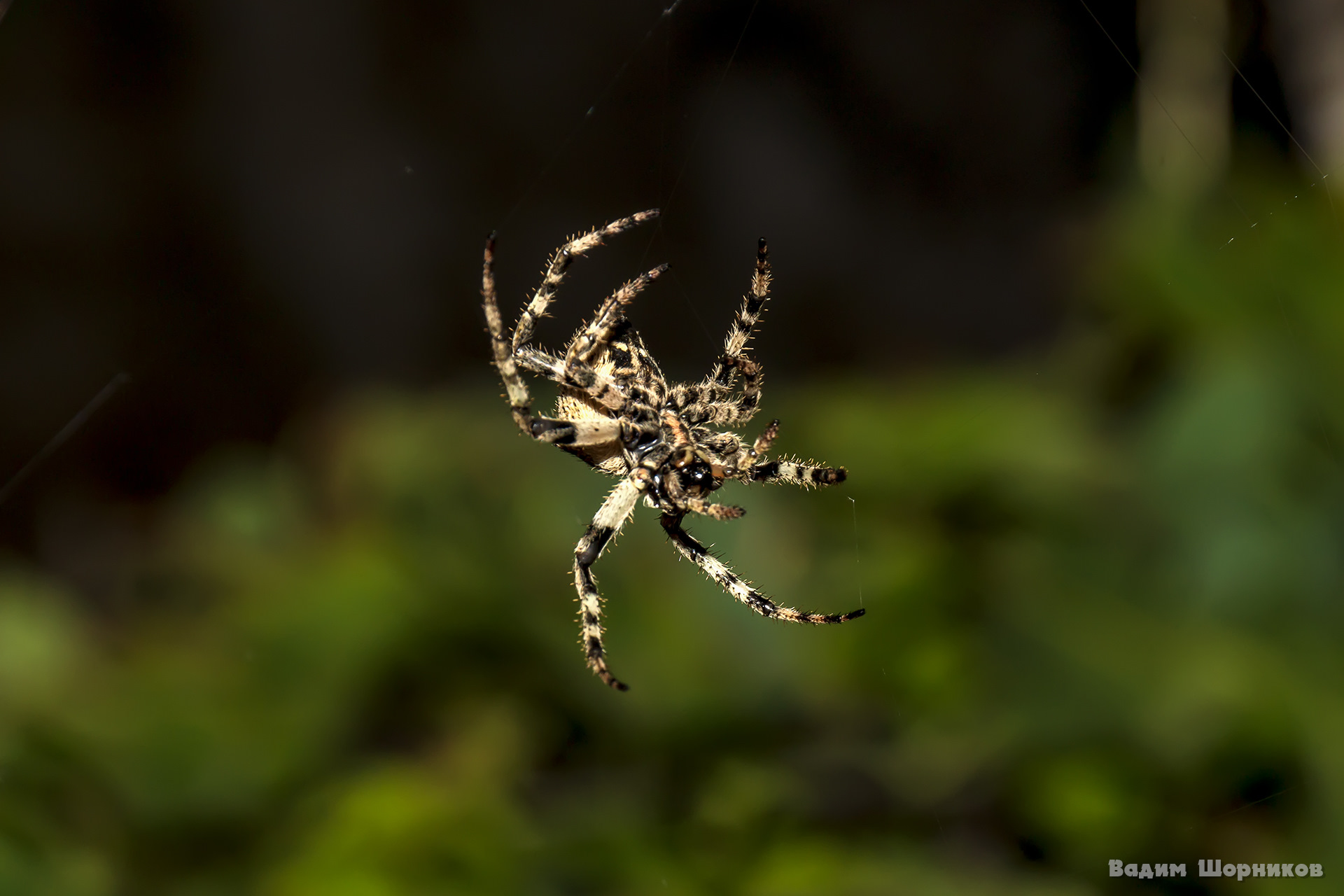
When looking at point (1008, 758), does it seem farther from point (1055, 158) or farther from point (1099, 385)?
point (1055, 158)

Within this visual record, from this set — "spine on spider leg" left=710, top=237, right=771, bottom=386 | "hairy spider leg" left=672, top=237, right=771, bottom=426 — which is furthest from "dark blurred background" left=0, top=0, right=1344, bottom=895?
"spine on spider leg" left=710, top=237, right=771, bottom=386

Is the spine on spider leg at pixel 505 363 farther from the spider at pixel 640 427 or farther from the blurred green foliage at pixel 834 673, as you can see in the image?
the blurred green foliage at pixel 834 673

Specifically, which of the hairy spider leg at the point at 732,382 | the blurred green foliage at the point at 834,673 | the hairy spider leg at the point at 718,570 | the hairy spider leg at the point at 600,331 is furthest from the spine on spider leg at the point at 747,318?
the blurred green foliage at the point at 834,673

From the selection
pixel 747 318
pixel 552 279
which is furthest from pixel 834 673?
pixel 552 279

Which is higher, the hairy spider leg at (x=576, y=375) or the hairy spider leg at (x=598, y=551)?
the hairy spider leg at (x=576, y=375)

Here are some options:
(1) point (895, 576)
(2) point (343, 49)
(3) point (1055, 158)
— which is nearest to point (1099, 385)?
(1) point (895, 576)

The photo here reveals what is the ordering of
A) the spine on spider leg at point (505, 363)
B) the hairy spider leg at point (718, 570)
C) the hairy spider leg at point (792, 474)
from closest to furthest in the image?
the spine on spider leg at point (505, 363), the hairy spider leg at point (792, 474), the hairy spider leg at point (718, 570)

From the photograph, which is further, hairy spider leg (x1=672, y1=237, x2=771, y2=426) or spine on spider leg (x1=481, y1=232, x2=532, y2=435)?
hairy spider leg (x1=672, y1=237, x2=771, y2=426)

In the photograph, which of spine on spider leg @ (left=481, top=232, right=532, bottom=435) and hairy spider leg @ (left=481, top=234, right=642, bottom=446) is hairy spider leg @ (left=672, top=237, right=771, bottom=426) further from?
spine on spider leg @ (left=481, top=232, right=532, bottom=435)

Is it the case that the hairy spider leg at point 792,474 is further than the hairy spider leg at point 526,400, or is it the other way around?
the hairy spider leg at point 792,474
